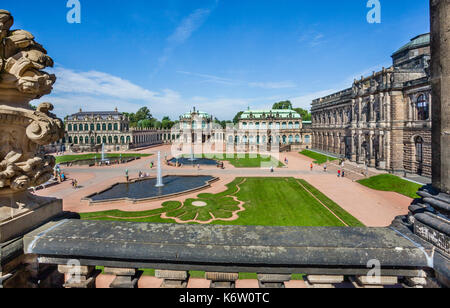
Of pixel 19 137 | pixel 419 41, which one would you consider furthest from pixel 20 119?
pixel 419 41

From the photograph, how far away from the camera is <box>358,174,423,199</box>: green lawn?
86.4ft

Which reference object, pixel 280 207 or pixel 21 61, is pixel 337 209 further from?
pixel 21 61

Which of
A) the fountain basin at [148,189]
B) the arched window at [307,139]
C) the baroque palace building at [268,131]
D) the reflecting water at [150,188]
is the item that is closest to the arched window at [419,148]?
the fountain basin at [148,189]

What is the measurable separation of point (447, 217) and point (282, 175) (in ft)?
112

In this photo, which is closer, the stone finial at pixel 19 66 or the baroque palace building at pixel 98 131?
the stone finial at pixel 19 66

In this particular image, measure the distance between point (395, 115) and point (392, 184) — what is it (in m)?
12.9

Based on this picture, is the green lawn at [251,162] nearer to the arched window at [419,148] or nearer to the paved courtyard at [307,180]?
the paved courtyard at [307,180]

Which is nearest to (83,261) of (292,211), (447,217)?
(447,217)

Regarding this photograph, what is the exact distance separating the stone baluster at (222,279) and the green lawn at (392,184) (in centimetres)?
2912

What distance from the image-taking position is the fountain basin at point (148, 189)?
79.2ft

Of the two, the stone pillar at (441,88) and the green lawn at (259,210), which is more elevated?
the stone pillar at (441,88)

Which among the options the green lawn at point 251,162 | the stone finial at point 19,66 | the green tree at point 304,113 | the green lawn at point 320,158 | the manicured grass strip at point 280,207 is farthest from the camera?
the green tree at point 304,113

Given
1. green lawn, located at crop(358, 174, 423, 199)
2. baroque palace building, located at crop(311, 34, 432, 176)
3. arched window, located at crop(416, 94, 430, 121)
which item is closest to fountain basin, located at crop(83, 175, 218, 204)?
green lawn, located at crop(358, 174, 423, 199)
